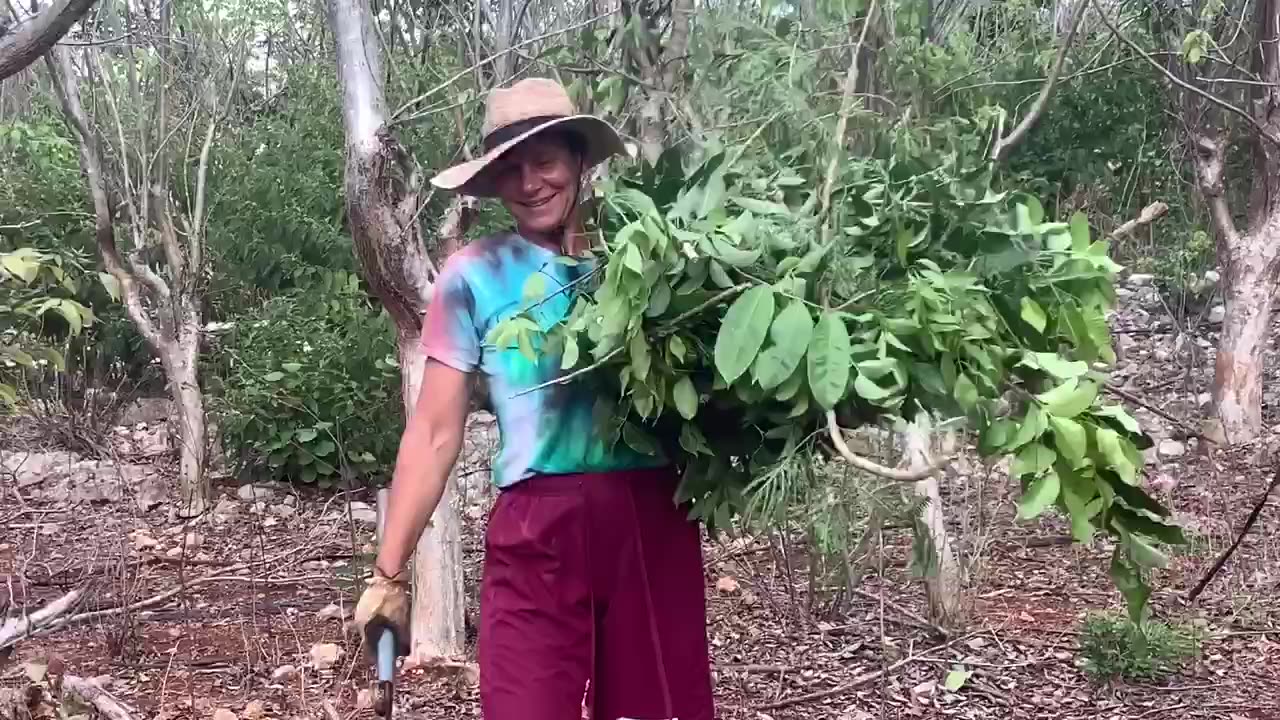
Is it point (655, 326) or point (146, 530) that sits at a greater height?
point (655, 326)

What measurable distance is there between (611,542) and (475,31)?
9.06 ft

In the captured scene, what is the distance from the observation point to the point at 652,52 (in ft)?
10.1

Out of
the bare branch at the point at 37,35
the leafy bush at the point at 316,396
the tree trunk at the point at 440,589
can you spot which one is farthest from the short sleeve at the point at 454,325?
the leafy bush at the point at 316,396

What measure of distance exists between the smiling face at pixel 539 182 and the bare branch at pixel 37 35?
0.83m

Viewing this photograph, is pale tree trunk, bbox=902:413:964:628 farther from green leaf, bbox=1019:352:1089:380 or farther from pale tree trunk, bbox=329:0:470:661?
green leaf, bbox=1019:352:1089:380

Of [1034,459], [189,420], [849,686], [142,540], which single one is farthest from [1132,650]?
[189,420]

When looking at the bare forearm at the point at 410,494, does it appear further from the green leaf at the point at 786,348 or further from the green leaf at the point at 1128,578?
the green leaf at the point at 1128,578

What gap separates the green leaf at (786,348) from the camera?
64.7 inches

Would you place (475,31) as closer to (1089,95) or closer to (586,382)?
(586,382)

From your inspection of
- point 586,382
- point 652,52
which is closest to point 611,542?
point 586,382

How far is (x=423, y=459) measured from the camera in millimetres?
2105

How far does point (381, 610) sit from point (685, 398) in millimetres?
753

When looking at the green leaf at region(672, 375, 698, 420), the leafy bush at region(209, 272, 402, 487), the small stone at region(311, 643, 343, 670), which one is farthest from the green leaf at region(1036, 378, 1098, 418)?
the leafy bush at region(209, 272, 402, 487)

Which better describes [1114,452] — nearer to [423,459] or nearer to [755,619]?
[423,459]
